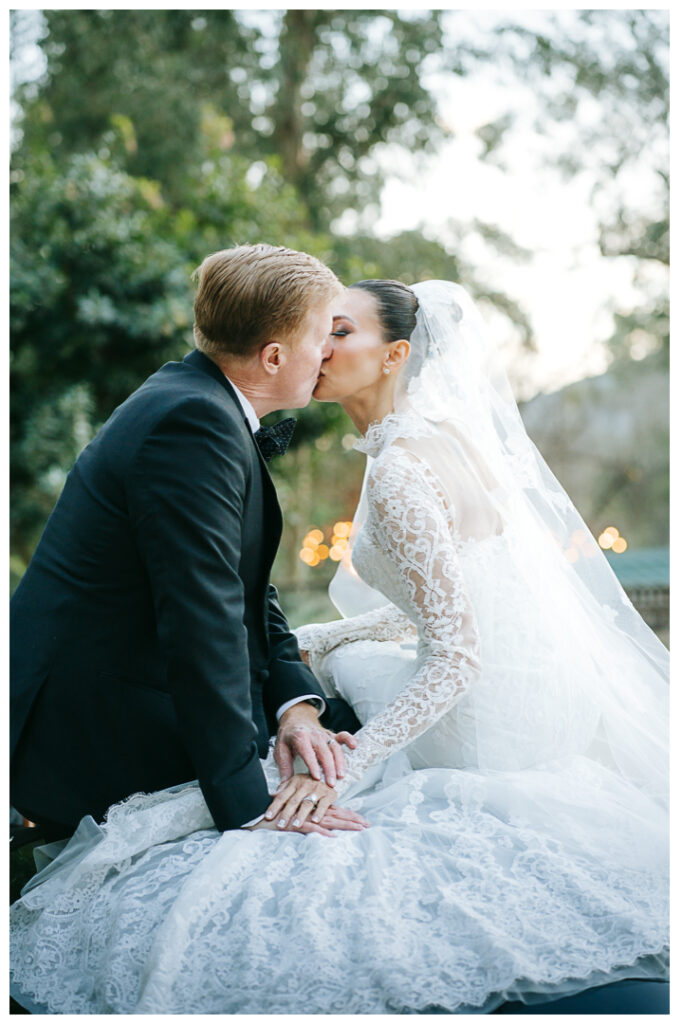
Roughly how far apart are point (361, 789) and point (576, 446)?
15.8 meters

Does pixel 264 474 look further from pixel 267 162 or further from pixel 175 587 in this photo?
pixel 267 162

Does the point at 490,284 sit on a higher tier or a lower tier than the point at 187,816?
higher

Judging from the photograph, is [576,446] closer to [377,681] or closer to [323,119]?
[323,119]

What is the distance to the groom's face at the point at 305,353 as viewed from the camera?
212 cm

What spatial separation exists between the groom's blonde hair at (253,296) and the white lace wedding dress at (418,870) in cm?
47

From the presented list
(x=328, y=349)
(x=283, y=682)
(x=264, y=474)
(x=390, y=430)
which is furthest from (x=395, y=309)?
(x=283, y=682)

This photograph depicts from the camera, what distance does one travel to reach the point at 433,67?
32.3 feet

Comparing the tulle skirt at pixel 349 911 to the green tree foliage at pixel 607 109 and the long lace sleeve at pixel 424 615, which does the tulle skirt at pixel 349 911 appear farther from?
the green tree foliage at pixel 607 109

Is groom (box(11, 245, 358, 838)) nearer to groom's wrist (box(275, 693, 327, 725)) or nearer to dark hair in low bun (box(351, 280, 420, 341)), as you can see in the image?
groom's wrist (box(275, 693, 327, 725))

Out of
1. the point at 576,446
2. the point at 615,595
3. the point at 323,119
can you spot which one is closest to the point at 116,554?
the point at 615,595

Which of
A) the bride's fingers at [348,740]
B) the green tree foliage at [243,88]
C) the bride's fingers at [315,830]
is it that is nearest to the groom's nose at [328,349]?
the bride's fingers at [348,740]

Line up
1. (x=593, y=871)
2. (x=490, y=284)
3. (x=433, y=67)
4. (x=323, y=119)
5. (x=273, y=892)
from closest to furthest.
Answer: (x=273, y=892) → (x=593, y=871) → (x=433, y=67) → (x=323, y=119) → (x=490, y=284)

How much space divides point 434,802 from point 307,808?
0.32 meters

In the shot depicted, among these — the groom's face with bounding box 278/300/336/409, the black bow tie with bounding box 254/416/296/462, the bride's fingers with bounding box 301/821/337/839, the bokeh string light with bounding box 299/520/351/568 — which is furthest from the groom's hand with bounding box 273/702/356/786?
the bokeh string light with bounding box 299/520/351/568
